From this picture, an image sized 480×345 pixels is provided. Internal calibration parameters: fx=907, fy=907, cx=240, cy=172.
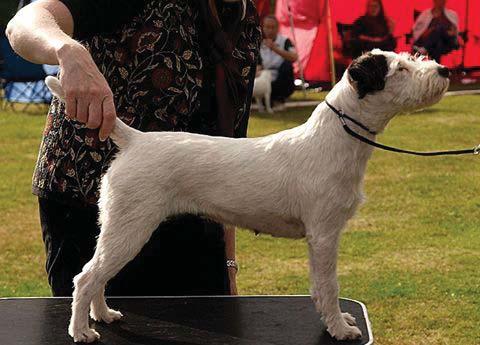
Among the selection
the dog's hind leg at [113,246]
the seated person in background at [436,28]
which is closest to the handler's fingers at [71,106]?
the dog's hind leg at [113,246]

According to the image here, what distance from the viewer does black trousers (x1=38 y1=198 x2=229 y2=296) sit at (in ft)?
7.70

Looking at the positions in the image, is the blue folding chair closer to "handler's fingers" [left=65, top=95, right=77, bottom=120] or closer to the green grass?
the green grass

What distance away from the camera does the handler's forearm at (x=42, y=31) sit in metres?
1.80

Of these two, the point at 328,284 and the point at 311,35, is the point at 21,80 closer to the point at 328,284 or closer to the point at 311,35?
the point at 311,35

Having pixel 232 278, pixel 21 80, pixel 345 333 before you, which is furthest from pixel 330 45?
pixel 345 333

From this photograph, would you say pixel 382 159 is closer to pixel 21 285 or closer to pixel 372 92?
pixel 21 285

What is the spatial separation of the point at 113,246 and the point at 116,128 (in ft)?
0.80

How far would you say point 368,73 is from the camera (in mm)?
1799

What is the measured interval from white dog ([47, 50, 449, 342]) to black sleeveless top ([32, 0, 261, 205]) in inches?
12.1

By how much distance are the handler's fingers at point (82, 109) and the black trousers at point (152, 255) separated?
1.90 ft

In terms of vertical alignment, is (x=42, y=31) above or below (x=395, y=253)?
above

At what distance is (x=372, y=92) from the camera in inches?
71.6

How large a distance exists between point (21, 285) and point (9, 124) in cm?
592

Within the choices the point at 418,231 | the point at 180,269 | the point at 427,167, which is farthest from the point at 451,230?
the point at 180,269
